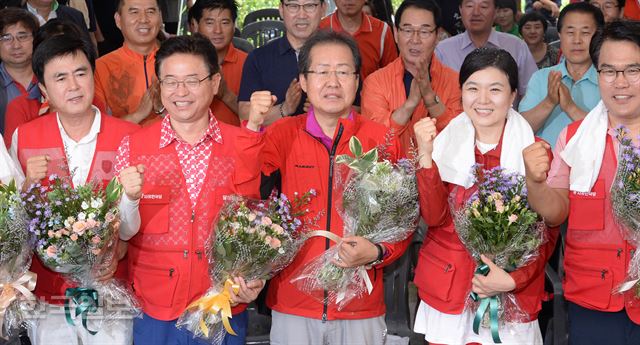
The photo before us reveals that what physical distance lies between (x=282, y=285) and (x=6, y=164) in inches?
51.5

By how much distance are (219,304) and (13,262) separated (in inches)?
34.1

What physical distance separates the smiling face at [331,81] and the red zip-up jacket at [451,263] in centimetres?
54

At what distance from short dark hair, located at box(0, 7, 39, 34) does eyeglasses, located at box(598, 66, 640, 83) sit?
3181mm

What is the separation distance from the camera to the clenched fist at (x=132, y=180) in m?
3.79

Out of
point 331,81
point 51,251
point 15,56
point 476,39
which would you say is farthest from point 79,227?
point 476,39

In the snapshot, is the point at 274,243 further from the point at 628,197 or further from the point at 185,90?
the point at 628,197

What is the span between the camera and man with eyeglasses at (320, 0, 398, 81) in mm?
6172

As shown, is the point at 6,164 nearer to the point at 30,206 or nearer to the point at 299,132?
the point at 30,206

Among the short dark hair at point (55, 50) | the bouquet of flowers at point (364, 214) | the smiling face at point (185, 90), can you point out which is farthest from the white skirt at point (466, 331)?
the short dark hair at point (55, 50)

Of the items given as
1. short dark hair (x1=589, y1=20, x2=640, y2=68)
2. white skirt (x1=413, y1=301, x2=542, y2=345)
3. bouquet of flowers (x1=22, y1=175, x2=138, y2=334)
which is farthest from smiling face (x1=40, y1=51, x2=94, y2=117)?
short dark hair (x1=589, y1=20, x2=640, y2=68)

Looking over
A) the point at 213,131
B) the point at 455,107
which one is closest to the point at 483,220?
the point at 213,131

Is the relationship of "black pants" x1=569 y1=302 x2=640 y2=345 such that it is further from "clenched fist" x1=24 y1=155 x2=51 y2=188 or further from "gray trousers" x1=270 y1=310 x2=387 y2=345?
"clenched fist" x1=24 y1=155 x2=51 y2=188

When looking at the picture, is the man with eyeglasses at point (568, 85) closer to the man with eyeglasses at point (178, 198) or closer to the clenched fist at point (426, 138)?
the clenched fist at point (426, 138)

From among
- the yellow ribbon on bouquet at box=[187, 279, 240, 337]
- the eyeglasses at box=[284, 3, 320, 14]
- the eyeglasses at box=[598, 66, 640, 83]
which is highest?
the eyeglasses at box=[284, 3, 320, 14]
